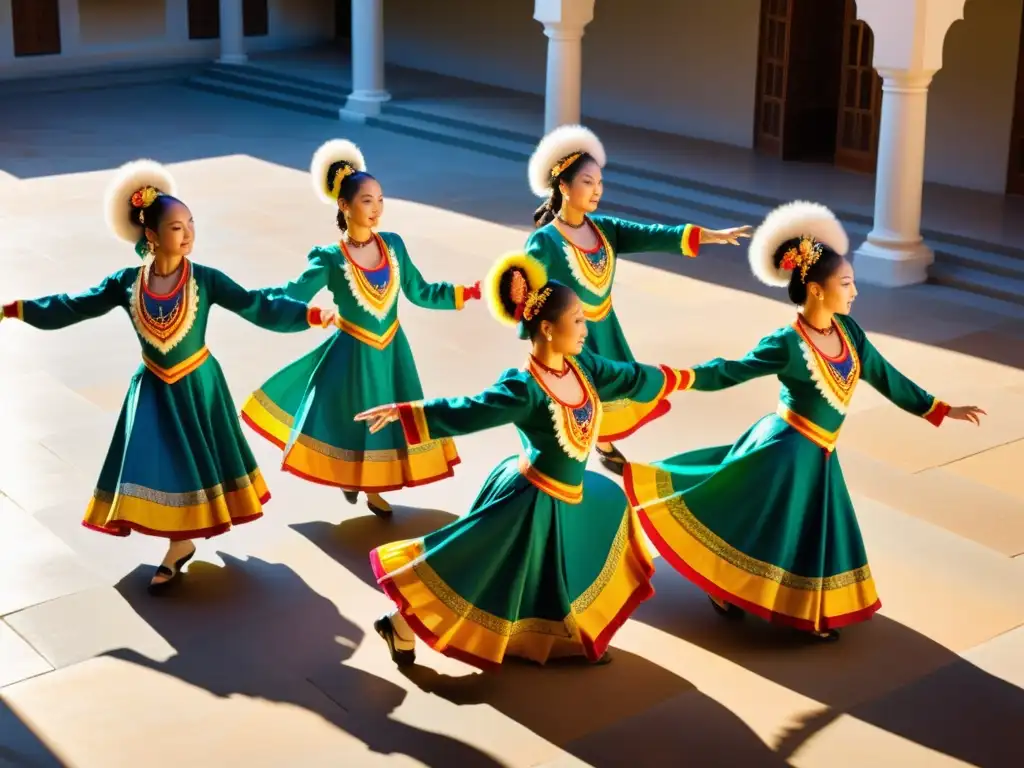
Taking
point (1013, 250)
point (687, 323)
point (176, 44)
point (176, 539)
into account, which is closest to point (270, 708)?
point (176, 539)

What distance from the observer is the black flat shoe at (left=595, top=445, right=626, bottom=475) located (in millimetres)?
7402

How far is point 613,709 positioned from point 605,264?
246 cm

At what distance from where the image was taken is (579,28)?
13.7 meters

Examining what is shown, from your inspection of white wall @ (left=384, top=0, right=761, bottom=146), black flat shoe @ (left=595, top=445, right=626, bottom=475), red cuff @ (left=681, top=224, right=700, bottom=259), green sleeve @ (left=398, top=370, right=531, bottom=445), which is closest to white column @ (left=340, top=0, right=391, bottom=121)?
white wall @ (left=384, top=0, right=761, bottom=146)

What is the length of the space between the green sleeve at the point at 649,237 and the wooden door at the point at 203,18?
1483 cm

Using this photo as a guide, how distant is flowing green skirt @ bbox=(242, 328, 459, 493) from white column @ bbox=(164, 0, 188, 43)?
15087 millimetres

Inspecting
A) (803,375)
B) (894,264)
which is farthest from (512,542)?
(894,264)

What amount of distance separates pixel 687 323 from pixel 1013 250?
2.74m

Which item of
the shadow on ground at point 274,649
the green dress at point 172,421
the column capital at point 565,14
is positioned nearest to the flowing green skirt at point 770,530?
the shadow on ground at point 274,649

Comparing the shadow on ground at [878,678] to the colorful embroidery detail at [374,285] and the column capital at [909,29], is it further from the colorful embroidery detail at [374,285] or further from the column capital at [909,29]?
the column capital at [909,29]

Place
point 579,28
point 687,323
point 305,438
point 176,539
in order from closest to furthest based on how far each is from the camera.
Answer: point 176,539
point 305,438
point 687,323
point 579,28

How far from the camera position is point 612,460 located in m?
7.41

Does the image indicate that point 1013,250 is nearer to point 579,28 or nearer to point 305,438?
point 579,28

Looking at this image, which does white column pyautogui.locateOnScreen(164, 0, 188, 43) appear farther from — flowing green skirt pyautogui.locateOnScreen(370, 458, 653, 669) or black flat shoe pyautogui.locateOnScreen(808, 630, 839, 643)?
black flat shoe pyautogui.locateOnScreen(808, 630, 839, 643)
